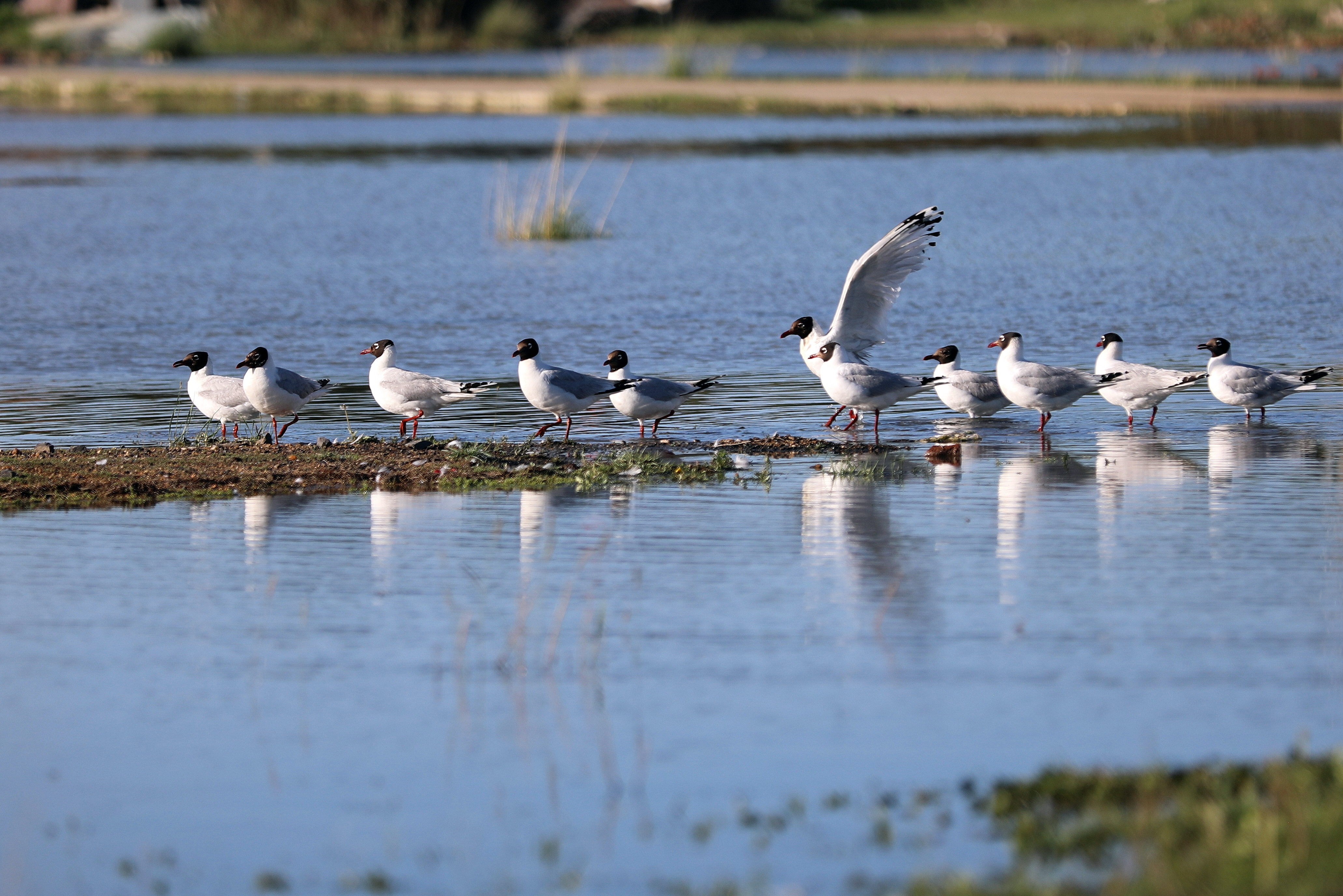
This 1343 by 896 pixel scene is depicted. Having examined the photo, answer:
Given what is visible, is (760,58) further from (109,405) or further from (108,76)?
(109,405)

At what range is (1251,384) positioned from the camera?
14.1 m

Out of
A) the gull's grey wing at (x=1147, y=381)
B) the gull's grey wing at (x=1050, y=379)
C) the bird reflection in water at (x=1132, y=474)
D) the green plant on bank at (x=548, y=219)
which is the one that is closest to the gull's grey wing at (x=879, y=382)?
the gull's grey wing at (x=1050, y=379)

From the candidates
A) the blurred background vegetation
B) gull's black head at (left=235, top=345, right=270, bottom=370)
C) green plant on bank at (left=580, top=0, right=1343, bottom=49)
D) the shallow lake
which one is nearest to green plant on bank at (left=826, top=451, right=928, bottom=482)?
the shallow lake

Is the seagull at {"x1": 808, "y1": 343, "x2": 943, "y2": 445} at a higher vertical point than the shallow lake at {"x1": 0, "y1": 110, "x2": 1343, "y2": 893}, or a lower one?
higher

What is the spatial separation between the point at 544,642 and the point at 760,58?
67.3 m

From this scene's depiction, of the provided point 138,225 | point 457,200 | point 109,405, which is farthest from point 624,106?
point 109,405

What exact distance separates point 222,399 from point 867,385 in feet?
15.5

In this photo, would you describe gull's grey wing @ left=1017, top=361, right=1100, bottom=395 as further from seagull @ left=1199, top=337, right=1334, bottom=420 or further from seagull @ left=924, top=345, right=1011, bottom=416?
seagull @ left=1199, top=337, right=1334, bottom=420

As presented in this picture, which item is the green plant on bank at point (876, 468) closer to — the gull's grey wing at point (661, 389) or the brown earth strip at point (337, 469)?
the brown earth strip at point (337, 469)

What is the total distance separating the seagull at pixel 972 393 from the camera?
46.4 ft

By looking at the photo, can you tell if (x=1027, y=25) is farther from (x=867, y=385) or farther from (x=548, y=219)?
(x=867, y=385)

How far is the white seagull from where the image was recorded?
1348 cm

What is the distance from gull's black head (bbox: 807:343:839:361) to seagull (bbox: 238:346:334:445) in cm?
373

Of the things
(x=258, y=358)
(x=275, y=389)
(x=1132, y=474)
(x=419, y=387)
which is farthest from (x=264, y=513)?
(x=1132, y=474)
